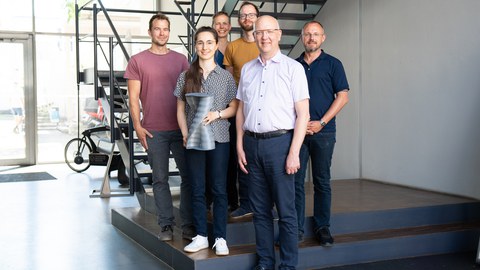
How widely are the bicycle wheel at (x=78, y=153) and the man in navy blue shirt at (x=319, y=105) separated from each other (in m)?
6.59

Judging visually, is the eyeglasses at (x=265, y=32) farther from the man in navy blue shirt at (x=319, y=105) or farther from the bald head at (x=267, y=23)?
the man in navy blue shirt at (x=319, y=105)

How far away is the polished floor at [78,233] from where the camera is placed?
431 centimetres

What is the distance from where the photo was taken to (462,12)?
5.42 metres

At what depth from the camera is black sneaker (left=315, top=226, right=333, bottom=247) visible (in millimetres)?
4133

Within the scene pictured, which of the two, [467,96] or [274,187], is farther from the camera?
[467,96]

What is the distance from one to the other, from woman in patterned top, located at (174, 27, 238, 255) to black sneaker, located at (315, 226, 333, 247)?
0.70 meters

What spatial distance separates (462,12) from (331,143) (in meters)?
2.27

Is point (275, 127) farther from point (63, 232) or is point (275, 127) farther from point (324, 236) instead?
point (63, 232)

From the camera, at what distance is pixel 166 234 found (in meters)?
4.29

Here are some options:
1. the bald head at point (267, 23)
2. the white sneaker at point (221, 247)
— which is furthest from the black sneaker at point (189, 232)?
the bald head at point (267, 23)

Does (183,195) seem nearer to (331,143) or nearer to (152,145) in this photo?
(152,145)

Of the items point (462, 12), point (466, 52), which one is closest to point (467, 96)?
point (466, 52)

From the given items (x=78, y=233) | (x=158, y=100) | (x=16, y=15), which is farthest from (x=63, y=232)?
(x=16, y=15)

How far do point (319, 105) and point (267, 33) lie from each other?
2.52ft
